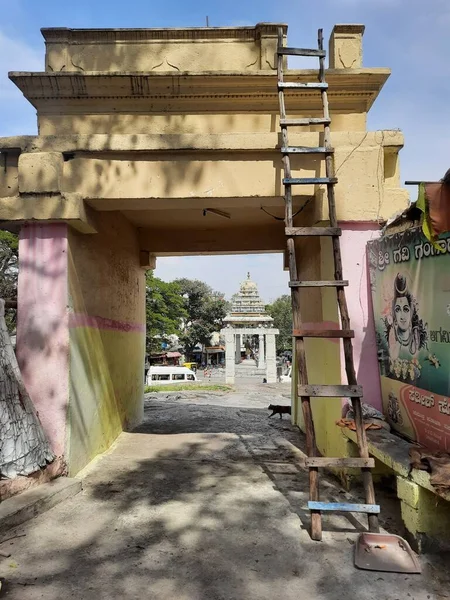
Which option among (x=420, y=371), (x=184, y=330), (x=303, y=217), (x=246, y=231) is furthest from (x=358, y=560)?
(x=184, y=330)

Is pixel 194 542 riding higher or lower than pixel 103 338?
lower

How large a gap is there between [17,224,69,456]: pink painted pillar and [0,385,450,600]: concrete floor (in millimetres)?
824

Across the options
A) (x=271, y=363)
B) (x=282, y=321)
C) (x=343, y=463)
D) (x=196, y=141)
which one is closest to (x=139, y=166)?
(x=196, y=141)

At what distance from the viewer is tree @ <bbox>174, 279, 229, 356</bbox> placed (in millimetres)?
44875

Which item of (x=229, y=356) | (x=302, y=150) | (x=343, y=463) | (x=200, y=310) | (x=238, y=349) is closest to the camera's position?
(x=343, y=463)

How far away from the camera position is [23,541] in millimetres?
2973

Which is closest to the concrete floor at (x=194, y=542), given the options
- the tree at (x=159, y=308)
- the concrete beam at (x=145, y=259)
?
the concrete beam at (x=145, y=259)

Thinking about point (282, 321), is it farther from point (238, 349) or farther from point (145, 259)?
point (145, 259)

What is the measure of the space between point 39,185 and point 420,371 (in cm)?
390

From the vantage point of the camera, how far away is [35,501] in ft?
11.0

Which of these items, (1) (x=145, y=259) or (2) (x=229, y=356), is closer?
(1) (x=145, y=259)

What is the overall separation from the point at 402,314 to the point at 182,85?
3.38m

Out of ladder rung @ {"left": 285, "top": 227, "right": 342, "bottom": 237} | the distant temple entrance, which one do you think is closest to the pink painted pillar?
ladder rung @ {"left": 285, "top": 227, "right": 342, "bottom": 237}

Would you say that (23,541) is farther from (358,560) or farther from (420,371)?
(420,371)
